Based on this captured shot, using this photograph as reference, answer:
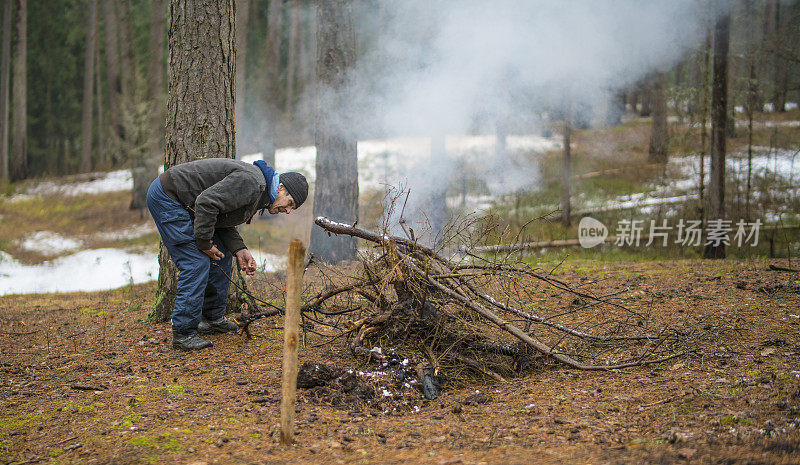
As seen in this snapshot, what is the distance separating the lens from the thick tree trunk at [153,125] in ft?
47.2

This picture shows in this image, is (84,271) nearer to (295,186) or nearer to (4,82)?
(295,186)

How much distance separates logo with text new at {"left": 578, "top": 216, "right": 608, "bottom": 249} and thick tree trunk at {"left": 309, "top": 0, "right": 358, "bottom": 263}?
4678mm

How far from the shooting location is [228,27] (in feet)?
16.0

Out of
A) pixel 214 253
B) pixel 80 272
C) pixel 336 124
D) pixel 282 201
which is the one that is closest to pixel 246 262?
pixel 214 253

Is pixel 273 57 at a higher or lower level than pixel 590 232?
higher

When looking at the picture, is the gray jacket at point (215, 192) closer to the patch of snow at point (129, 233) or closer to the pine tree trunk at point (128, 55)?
the patch of snow at point (129, 233)

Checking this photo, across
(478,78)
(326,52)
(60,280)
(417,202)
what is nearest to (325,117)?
(326,52)

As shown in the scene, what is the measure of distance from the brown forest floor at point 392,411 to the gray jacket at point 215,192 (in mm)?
949

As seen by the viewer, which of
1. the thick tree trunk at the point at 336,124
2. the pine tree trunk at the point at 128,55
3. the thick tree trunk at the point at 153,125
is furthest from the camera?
the pine tree trunk at the point at 128,55

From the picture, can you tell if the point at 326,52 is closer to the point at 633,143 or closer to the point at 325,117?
the point at 325,117

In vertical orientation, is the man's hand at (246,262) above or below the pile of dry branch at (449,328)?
above

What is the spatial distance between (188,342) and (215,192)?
3.97ft

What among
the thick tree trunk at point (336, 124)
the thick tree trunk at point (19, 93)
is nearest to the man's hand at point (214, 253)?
the thick tree trunk at point (336, 124)

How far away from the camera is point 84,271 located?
1037cm
